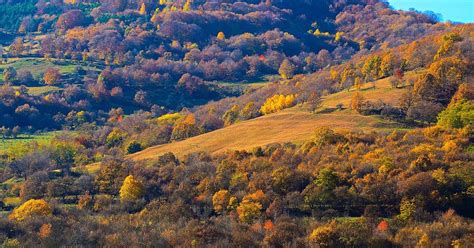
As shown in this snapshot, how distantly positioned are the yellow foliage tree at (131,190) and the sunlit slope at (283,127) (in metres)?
23.5

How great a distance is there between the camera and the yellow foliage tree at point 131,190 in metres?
79.2

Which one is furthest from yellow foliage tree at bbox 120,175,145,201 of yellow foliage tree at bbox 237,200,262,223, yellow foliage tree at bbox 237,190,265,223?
yellow foliage tree at bbox 237,200,262,223

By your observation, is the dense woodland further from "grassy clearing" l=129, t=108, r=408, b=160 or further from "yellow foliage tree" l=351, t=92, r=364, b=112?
"grassy clearing" l=129, t=108, r=408, b=160

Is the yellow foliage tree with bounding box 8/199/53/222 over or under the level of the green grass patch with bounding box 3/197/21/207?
over

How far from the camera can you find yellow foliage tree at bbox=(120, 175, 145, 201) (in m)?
79.2

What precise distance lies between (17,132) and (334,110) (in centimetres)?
8773

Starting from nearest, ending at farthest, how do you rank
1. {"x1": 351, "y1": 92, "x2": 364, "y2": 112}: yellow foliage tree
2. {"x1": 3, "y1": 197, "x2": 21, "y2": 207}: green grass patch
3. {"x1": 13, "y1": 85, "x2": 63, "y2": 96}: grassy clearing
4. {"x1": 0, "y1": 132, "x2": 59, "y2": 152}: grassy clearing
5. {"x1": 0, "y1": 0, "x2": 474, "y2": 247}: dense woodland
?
{"x1": 0, "y1": 0, "x2": 474, "y2": 247}: dense woodland < {"x1": 3, "y1": 197, "x2": 21, "y2": 207}: green grass patch < {"x1": 351, "y1": 92, "x2": 364, "y2": 112}: yellow foliage tree < {"x1": 0, "y1": 132, "x2": 59, "y2": 152}: grassy clearing < {"x1": 13, "y1": 85, "x2": 63, "y2": 96}: grassy clearing

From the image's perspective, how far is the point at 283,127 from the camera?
360ft

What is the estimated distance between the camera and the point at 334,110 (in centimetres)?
11388

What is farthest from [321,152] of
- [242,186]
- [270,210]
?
[270,210]

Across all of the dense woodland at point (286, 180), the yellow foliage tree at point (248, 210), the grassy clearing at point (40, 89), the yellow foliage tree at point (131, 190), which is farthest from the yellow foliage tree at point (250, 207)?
the grassy clearing at point (40, 89)

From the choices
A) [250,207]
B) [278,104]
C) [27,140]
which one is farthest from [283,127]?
[27,140]

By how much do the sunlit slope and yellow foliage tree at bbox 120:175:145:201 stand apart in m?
23.5

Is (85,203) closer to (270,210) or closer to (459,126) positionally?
(270,210)
